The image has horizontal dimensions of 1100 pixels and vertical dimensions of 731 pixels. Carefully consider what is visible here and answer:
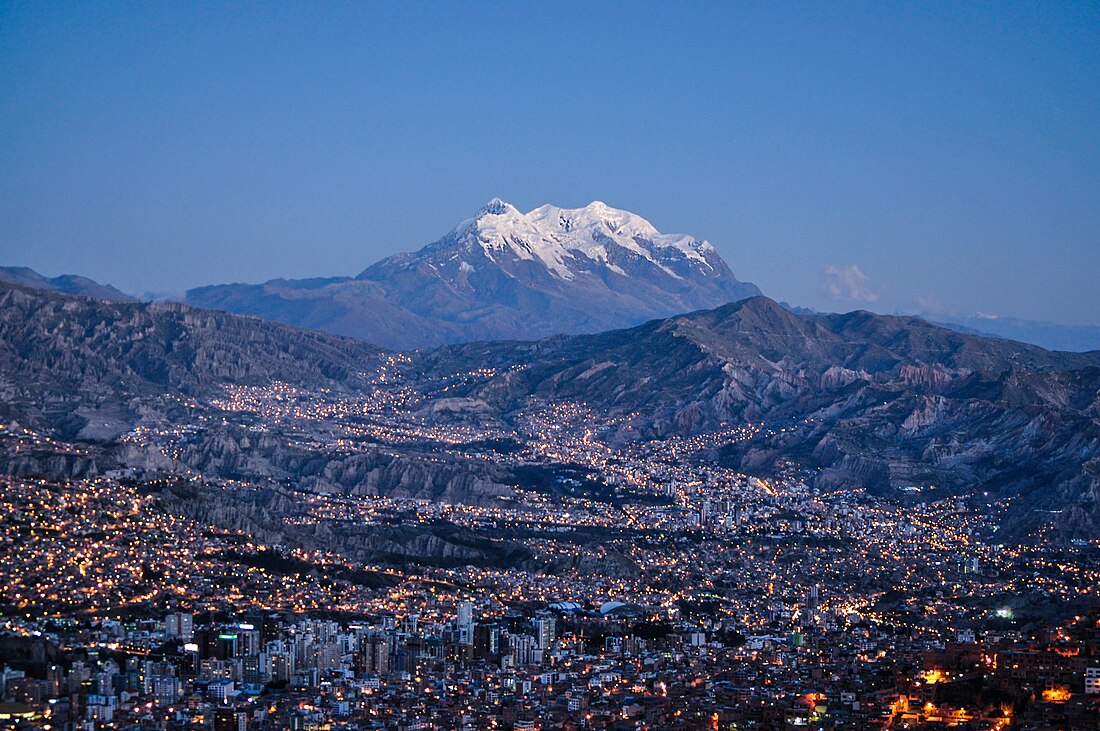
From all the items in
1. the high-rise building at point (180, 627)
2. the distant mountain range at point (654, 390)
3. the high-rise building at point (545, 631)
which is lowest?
the high-rise building at point (545, 631)

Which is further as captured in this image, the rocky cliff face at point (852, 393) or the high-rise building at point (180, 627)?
the rocky cliff face at point (852, 393)

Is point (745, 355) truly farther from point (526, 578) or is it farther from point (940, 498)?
point (526, 578)

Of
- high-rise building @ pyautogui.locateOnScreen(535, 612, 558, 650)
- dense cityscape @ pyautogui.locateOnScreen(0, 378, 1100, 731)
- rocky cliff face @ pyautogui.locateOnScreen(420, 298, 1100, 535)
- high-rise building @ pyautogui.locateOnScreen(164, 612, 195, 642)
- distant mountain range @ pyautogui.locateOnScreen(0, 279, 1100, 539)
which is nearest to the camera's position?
dense cityscape @ pyautogui.locateOnScreen(0, 378, 1100, 731)

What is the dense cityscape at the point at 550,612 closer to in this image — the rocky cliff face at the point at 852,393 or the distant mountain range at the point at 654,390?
the distant mountain range at the point at 654,390

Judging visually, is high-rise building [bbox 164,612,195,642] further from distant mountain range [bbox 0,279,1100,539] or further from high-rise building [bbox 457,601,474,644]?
distant mountain range [bbox 0,279,1100,539]

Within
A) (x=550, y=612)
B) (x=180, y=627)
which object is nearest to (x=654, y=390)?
(x=550, y=612)

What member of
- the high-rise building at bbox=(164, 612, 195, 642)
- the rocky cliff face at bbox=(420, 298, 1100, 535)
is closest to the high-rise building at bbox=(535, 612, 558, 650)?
the high-rise building at bbox=(164, 612, 195, 642)

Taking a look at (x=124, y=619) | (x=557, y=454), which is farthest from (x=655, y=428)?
(x=124, y=619)

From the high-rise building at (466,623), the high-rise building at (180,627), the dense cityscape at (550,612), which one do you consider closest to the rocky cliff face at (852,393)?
the dense cityscape at (550,612)
